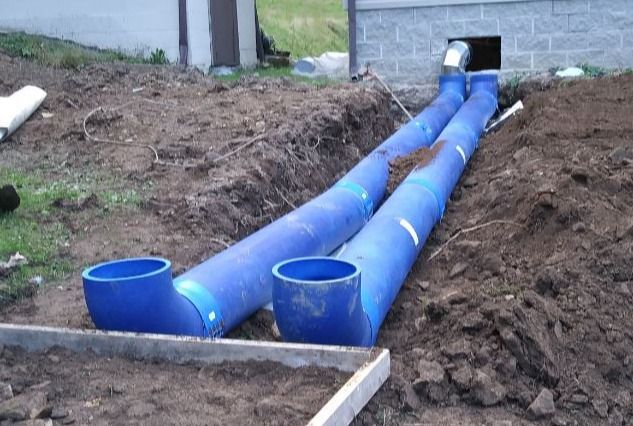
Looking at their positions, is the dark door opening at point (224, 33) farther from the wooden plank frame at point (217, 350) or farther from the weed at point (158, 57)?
the wooden plank frame at point (217, 350)

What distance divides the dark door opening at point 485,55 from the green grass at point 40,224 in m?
6.51

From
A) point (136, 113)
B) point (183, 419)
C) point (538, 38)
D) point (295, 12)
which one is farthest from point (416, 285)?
point (295, 12)

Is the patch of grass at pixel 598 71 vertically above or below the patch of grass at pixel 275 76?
above

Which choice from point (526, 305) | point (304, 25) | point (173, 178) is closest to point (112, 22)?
point (173, 178)

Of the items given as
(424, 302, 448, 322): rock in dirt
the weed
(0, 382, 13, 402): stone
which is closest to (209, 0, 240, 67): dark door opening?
the weed

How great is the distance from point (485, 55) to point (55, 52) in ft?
19.4

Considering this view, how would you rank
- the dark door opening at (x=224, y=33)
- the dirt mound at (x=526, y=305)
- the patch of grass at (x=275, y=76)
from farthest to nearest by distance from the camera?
the dark door opening at (x=224, y=33)
the patch of grass at (x=275, y=76)
the dirt mound at (x=526, y=305)

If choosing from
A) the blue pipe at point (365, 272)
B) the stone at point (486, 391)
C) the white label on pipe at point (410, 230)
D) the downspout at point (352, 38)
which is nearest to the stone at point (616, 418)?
the stone at point (486, 391)

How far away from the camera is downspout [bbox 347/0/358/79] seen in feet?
36.0

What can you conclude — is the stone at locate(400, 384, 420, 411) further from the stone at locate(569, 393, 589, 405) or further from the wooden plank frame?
the stone at locate(569, 393, 589, 405)

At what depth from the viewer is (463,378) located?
3.43 meters

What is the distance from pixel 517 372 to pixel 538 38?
791cm

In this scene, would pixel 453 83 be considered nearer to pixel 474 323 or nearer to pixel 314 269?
pixel 474 323

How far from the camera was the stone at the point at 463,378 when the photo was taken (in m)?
3.41
